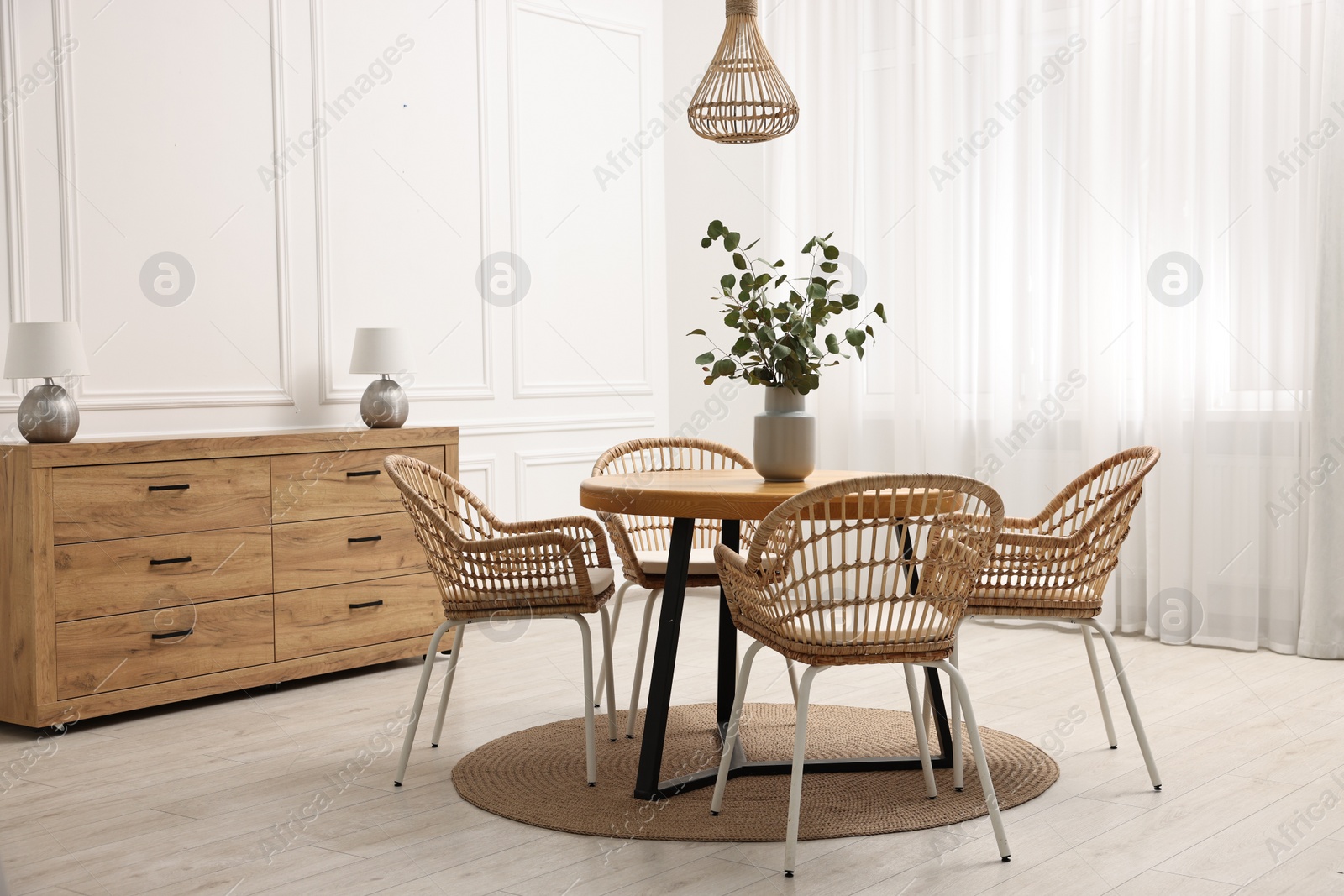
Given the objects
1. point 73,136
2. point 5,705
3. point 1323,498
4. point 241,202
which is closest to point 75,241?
point 73,136

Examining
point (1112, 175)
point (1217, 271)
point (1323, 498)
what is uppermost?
point (1112, 175)

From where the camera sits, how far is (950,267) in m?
5.36

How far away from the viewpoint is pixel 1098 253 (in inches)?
193

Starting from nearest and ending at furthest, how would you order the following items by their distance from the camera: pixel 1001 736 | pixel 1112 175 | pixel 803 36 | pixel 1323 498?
pixel 1001 736
pixel 1323 498
pixel 1112 175
pixel 803 36

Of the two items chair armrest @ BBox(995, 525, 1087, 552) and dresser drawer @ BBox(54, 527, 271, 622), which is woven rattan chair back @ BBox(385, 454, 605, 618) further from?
dresser drawer @ BBox(54, 527, 271, 622)

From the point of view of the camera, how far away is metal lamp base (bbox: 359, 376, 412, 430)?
4.57 meters

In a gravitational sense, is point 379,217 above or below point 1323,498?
above

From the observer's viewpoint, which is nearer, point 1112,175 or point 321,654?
point 321,654

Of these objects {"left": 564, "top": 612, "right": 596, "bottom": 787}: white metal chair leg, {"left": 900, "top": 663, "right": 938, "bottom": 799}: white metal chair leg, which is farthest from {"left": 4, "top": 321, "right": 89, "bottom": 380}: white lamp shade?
{"left": 900, "top": 663, "right": 938, "bottom": 799}: white metal chair leg

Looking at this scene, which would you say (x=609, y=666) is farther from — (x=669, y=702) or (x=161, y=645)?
(x=161, y=645)

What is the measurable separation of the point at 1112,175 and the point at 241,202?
3265 millimetres

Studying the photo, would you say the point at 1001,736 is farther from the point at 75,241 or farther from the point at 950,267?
the point at 75,241

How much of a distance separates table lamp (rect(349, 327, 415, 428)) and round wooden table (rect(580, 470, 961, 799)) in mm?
1534

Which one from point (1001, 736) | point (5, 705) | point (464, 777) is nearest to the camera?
point (464, 777)
